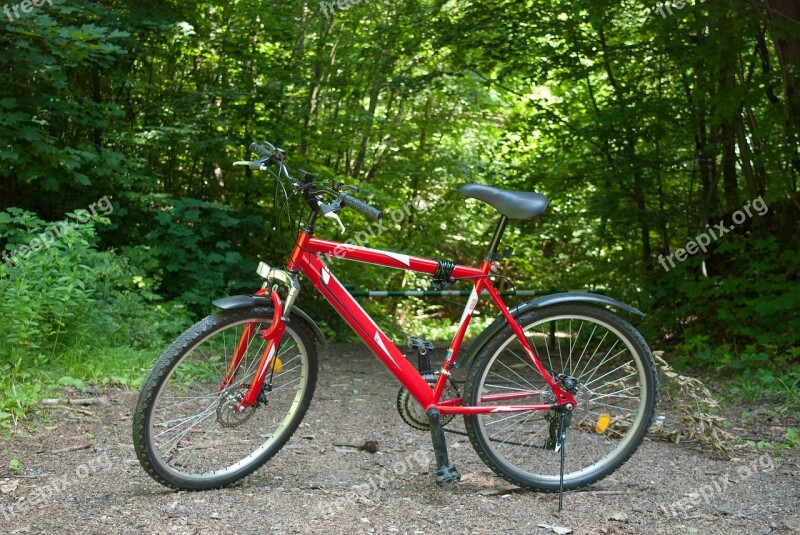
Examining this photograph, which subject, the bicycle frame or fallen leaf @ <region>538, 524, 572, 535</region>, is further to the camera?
the bicycle frame

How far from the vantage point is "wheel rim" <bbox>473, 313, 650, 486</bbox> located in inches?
124

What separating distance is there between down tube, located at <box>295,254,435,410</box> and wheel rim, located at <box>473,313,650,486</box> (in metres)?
0.24

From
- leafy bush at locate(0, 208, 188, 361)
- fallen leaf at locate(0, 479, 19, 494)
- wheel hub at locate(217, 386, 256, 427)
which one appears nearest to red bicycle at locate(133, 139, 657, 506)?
wheel hub at locate(217, 386, 256, 427)

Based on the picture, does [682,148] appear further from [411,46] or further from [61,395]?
[61,395]

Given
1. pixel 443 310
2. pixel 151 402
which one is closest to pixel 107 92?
pixel 151 402

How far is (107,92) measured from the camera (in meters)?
8.33

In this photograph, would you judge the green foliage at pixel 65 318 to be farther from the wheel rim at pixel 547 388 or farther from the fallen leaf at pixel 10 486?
the wheel rim at pixel 547 388

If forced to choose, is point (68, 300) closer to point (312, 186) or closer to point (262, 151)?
point (262, 151)

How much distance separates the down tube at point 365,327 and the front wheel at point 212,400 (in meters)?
0.18

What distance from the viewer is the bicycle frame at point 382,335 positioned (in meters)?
3.00

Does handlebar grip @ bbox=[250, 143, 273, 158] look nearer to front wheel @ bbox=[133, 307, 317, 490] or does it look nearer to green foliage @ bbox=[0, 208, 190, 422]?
front wheel @ bbox=[133, 307, 317, 490]

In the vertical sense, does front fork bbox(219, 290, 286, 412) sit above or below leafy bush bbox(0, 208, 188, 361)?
above

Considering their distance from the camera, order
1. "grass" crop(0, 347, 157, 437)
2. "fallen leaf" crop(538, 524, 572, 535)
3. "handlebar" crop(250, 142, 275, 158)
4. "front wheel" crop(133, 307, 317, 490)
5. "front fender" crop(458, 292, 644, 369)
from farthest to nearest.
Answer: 1. "grass" crop(0, 347, 157, 437)
2. "front fender" crop(458, 292, 644, 369)
3. "handlebar" crop(250, 142, 275, 158)
4. "front wheel" crop(133, 307, 317, 490)
5. "fallen leaf" crop(538, 524, 572, 535)

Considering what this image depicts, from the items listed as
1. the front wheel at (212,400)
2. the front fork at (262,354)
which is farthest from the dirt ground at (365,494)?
the front fork at (262,354)
